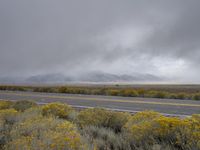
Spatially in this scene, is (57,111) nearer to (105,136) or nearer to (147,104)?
(105,136)

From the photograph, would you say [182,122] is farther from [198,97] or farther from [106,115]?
[198,97]

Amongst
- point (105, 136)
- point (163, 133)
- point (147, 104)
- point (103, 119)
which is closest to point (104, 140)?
point (105, 136)

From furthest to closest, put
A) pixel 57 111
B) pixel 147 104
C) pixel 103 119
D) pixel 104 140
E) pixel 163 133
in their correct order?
1. pixel 147 104
2. pixel 57 111
3. pixel 103 119
4. pixel 104 140
5. pixel 163 133

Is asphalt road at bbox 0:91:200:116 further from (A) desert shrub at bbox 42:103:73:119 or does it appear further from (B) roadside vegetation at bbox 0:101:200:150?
(B) roadside vegetation at bbox 0:101:200:150

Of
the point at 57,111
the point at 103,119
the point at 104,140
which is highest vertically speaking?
the point at 57,111

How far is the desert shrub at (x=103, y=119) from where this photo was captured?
21.9 ft

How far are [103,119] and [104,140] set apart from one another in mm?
1722

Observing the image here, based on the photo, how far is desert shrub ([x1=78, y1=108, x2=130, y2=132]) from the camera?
21.9 feet

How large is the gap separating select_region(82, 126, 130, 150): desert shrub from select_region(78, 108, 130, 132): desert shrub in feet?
2.62

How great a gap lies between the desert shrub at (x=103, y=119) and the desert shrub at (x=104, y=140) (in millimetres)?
799

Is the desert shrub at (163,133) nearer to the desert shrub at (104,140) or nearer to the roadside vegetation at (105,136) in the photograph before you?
the roadside vegetation at (105,136)

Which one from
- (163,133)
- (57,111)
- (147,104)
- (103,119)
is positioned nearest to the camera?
(163,133)

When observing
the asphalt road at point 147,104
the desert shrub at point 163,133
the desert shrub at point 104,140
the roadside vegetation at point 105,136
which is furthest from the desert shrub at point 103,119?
the asphalt road at point 147,104

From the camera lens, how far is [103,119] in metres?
6.89
